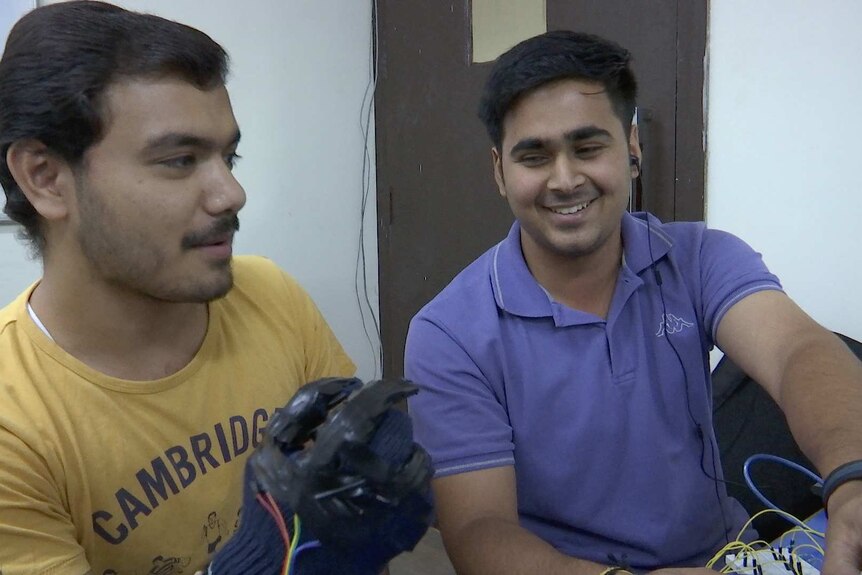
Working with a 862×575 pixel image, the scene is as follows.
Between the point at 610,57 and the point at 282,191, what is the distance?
1.75m

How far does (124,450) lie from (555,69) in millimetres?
864

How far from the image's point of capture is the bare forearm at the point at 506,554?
94cm

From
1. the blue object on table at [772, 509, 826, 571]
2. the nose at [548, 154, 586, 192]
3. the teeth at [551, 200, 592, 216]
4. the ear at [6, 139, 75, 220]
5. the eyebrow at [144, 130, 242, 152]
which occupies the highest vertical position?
the eyebrow at [144, 130, 242, 152]

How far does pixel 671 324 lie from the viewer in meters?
1.25

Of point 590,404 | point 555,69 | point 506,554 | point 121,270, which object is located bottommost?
point 506,554

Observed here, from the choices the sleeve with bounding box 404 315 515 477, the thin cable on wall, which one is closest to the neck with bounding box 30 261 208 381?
the sleeve with bounding box 404 315 515 477

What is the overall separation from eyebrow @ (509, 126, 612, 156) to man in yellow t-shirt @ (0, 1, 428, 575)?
47 cm

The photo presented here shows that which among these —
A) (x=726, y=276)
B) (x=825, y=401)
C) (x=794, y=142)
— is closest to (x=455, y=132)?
(x=794, y=142)

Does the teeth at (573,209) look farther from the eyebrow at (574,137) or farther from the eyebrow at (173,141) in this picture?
the eyebrow at (173,141)

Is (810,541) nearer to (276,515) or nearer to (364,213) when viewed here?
(276,515)

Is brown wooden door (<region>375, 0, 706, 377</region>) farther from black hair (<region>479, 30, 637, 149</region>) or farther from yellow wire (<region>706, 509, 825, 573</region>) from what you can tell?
yellow wire (<region>706, 509, 825, 573</region>)

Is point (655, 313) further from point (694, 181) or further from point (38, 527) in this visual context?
point (38, 527)

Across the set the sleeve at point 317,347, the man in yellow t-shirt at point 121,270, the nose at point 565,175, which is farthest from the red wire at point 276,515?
the nose at point 565,175

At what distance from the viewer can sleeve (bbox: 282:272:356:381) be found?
1.23 m
